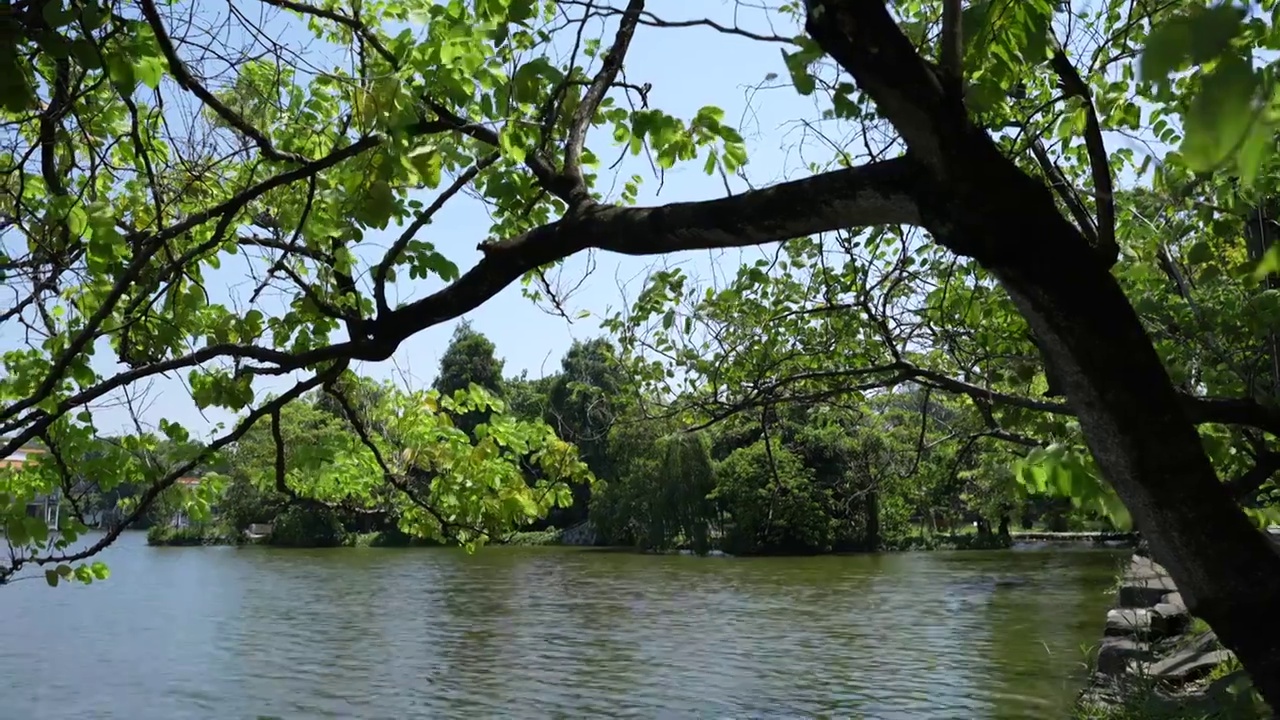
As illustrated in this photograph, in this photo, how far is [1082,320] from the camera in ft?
6.65

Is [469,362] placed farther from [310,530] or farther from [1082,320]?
[1082,320]

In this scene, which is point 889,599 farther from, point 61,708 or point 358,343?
point 358,343

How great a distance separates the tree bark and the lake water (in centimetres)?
950

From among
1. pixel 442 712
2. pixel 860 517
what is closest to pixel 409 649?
pixel 442 712

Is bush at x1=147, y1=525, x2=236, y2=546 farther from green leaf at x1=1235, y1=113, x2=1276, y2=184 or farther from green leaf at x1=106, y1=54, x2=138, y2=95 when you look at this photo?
green leaf at x1=1235, y1=113, x2=1276, y2=184

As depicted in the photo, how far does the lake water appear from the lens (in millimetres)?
12320

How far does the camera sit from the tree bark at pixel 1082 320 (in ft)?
6.57

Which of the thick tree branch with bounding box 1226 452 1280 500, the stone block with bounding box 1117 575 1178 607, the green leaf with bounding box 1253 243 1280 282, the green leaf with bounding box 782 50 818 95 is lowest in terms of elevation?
the stone block with bounding box 1117 575 1178 607

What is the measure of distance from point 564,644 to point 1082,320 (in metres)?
15.4

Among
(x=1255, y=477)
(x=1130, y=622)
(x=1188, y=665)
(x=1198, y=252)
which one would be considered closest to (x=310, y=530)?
(x=1130, y=622)

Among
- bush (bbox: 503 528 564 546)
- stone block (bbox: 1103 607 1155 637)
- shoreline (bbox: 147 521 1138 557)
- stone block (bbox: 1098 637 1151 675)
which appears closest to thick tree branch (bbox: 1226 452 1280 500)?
stone block (bbox: 1098 637 1151 675)

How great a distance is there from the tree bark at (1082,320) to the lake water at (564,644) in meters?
9.50

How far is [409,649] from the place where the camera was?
1655 cm

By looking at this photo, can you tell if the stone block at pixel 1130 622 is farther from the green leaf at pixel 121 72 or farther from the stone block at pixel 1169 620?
the green leaf at pixel 121 72
